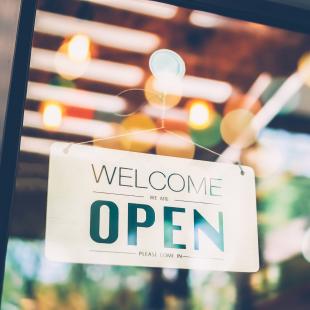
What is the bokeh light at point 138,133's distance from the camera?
137 centimetres

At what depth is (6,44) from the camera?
1.35 metres

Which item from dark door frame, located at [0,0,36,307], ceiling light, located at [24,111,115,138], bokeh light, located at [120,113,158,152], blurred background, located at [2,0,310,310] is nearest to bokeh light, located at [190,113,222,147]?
blurred background, located at [2,0,310,310]

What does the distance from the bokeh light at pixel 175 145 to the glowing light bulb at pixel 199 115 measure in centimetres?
4

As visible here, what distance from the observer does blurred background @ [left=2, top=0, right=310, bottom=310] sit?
46.9 inches

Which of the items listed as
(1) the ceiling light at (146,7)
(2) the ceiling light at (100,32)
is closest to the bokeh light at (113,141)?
(2) the ceiling light at (100,32)

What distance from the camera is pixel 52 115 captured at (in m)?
1.31

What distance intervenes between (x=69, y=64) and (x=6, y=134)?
271 mm

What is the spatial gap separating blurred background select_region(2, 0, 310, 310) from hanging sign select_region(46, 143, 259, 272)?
0.02 meters

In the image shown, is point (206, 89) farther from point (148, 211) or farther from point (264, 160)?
point (148, 211)

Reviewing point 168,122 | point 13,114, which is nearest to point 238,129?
point 168,122

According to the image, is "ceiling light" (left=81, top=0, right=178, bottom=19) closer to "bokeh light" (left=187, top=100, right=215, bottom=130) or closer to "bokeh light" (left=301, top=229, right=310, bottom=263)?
"bokeh light" (left=187, top=100, right=215, bottom=130)

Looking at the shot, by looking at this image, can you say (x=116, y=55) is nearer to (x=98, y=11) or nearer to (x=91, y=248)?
(x=98, y=11)

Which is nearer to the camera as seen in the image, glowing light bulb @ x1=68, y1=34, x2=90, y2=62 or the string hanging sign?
the string hanging sign

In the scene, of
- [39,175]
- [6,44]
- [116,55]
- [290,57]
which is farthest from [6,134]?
[290,57]
